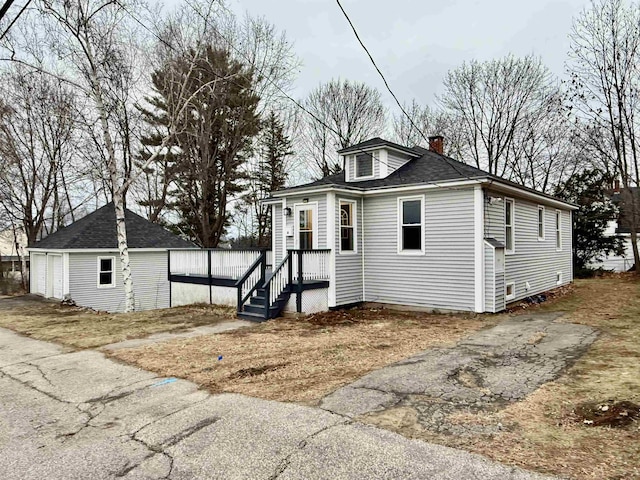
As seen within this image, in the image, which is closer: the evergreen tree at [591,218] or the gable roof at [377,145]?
the gable roof at [377,145]

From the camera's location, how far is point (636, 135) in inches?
680

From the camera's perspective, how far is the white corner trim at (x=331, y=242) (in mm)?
10883

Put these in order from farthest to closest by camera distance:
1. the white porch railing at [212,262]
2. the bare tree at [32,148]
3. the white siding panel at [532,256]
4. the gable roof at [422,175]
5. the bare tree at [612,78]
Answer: the bare tree at [32,148]
the bare tree at [612,78]
the white porch railing at [212,262]
the white siding panel at [532,256]
the gable roof at [422,175]

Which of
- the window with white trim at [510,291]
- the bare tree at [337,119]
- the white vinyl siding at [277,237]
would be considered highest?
the bare tree at [337,119]

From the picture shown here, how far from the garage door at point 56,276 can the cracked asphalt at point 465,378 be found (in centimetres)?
1656

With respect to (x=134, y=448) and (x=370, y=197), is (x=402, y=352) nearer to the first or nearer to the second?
(x=134, y=448)

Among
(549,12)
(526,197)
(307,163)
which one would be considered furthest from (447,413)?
(307,163)

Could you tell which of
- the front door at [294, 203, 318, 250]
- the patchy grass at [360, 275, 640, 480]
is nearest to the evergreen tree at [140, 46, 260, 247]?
the front door at [294, 203, 318, 250]

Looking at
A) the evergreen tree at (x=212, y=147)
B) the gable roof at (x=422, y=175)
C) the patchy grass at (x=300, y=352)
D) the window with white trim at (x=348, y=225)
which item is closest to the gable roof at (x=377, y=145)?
the gable roof at (x=422, y=175)

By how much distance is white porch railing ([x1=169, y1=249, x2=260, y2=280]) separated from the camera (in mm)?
12070

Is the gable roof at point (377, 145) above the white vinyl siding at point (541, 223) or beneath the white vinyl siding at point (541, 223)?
above

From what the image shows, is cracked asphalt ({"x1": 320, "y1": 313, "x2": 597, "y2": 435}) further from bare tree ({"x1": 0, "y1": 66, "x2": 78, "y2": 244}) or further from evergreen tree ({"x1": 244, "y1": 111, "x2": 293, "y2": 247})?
bare tree ({"x1": 0, "y1": 66, "x2": 78, "y2": 244})

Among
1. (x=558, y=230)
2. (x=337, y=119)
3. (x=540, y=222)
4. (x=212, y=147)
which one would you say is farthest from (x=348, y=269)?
(x=337, y=119)

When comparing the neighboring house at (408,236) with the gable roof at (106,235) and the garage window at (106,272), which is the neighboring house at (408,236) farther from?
the garage window at (106,272)
